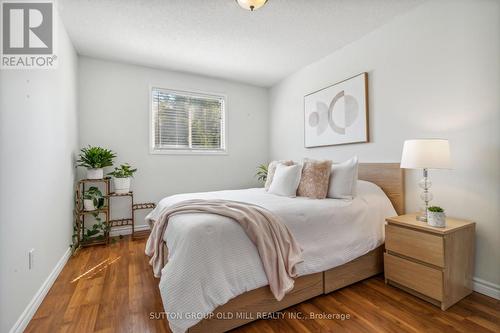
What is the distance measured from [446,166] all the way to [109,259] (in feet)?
10.9

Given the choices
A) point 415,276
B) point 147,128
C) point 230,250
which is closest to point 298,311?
point 230,250

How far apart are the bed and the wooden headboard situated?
0.55ft

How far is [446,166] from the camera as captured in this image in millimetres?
1801

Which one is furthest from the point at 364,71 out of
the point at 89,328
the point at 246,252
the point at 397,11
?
the point at 89,328

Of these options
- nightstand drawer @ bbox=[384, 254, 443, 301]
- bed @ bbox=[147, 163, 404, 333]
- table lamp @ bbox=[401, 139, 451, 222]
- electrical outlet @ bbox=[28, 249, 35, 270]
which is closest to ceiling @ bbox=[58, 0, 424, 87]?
table lamp @ bbox=[401, 139, 451, 222]

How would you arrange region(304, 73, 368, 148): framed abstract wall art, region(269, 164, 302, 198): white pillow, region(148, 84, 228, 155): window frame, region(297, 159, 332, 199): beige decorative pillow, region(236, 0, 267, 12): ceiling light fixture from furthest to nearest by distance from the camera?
region(148, 84, 228, 155): window frame, region(304, 73, 368, 148): framed abstract wall art, region(269, 164, 302, 198): white pillow, region(297, 159, 332, 199): beige decorative pillow, region(236, 0, 267, 12): ceiling light fixture

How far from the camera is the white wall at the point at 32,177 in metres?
1.40

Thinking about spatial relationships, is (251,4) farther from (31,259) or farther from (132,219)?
(132,219)

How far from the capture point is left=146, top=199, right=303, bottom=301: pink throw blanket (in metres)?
1.53

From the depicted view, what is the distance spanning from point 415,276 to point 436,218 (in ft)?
1.57

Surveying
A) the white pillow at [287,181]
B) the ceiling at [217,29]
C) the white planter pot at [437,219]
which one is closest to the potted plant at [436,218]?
the white planter pot at [437,219]

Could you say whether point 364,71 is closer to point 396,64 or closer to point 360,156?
point 396,64

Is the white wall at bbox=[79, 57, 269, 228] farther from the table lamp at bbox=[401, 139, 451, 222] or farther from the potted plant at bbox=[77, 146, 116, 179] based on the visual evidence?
the table lamp at bbox=[401, 139, 451, 222]

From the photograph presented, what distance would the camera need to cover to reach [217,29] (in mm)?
2625
